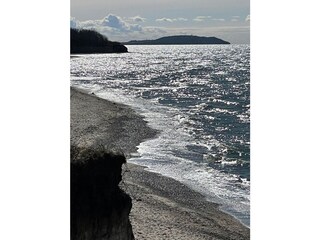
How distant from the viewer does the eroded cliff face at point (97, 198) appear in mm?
7277

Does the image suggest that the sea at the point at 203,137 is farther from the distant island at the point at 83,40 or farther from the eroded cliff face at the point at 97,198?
the distant island at the point at 83,40

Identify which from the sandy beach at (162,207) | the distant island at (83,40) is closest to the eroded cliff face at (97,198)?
the sandy beach at (162,207)

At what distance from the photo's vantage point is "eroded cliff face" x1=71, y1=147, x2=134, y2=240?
728cm

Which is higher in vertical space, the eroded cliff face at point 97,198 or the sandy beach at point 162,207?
the eroded cliff face at point 97,198

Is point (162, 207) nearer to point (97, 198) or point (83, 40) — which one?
point (97, 198)

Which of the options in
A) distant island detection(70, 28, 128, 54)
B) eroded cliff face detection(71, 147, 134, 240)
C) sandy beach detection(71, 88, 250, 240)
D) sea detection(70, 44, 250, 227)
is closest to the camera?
eroded cliff face detection(71, 147, 134, 240)

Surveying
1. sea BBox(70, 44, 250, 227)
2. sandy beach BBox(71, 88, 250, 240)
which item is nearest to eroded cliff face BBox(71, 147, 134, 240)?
sandy beach BBox(71, 88, 250, 240)

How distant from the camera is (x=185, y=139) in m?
24.9

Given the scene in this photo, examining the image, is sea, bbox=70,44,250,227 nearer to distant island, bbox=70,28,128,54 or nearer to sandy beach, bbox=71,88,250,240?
sandy beach, bbox=71,88,250,240

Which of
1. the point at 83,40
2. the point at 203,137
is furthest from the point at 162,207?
the point at 83,40
